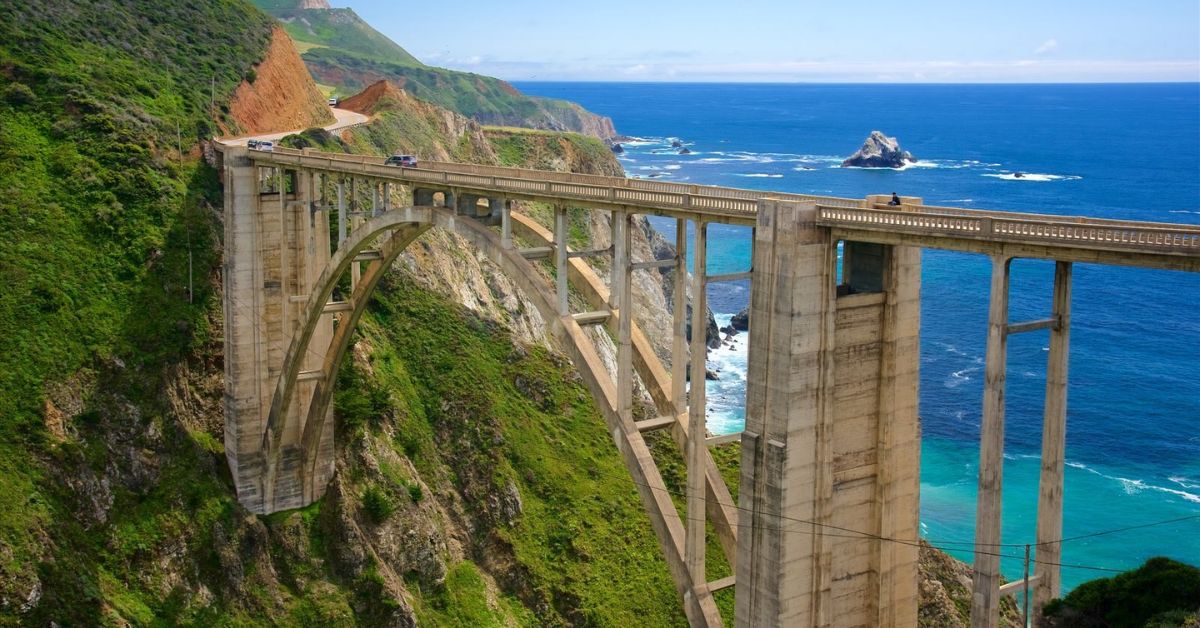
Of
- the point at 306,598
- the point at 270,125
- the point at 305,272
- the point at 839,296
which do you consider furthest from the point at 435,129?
the point at 839,296

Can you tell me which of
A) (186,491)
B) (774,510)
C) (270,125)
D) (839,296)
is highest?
(270,125)

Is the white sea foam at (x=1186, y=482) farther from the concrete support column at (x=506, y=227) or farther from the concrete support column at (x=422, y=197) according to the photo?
the concrete support column at (x=506, y=227)

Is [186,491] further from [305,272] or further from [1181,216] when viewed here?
[1181,216]

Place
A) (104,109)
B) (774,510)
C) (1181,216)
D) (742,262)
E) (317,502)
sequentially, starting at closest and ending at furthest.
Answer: (774,510) → (317,502) → (104,109) → (742,262) → (1181,216)

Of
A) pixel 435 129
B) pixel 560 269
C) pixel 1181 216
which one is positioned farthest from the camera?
pixel 1181 216

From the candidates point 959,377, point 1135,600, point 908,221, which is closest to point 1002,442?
point 908,221

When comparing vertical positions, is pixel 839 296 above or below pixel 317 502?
above

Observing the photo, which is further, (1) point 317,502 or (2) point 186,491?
(1) point 317,502
